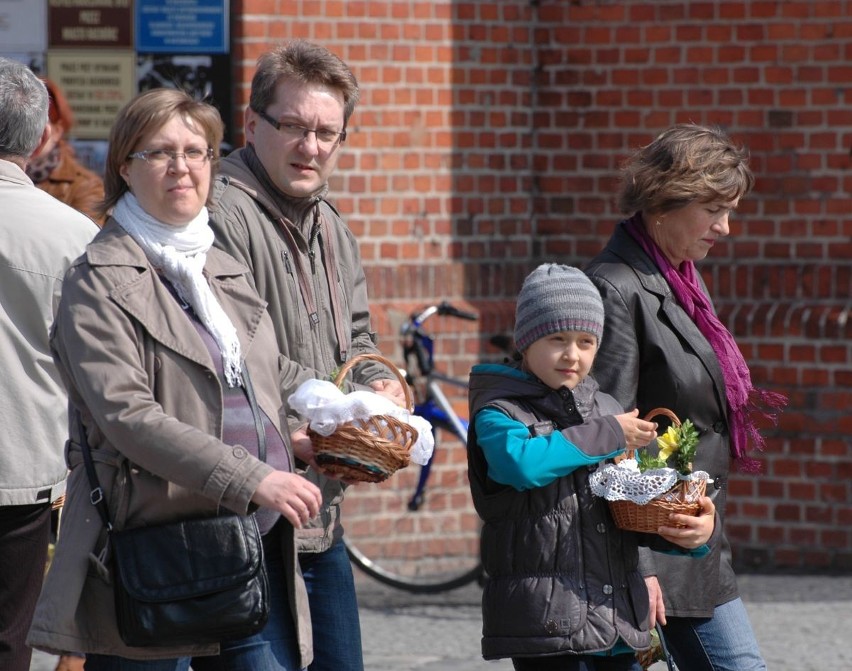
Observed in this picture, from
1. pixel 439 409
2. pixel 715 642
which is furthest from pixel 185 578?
pixel 439 409

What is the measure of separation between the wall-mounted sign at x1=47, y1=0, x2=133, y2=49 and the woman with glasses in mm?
4001

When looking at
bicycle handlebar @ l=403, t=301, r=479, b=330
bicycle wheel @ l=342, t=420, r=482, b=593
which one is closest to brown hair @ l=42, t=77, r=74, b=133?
bicycle handlebar @ l=403, t=301, r=479, b=330

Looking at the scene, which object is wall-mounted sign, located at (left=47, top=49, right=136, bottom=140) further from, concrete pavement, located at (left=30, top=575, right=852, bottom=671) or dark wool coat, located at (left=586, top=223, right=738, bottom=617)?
dark wool coat, located at (left=586, top=223, right=738, bottom=617)

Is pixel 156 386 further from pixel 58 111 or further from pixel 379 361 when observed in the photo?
pixel 58 111

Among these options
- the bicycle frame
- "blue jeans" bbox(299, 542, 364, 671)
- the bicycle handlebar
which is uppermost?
the bicycle handlebar

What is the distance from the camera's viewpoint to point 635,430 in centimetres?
362

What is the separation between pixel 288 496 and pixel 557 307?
0.92 metres

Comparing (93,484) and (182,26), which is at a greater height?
(182,26)

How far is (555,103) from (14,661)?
4.48 metres

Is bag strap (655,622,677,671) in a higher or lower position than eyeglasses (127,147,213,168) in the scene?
lower

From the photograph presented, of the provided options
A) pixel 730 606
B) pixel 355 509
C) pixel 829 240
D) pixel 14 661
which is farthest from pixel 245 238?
pixel 829 240

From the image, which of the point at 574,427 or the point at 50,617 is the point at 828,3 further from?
the point at 50,617

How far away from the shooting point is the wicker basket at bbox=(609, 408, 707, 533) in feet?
11.8

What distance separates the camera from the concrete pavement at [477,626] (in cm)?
601
